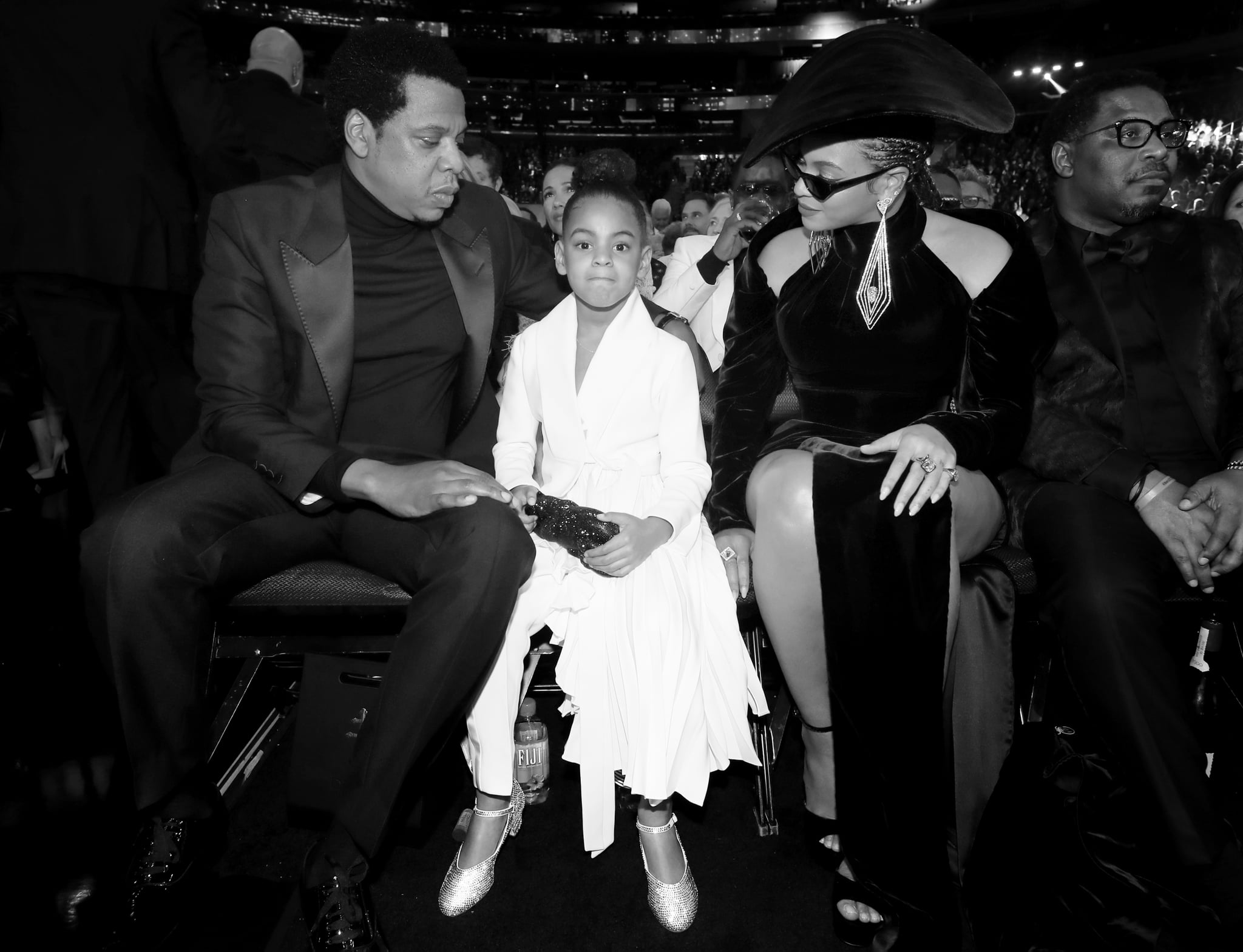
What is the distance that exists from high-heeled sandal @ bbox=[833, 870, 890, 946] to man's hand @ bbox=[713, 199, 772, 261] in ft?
6.51

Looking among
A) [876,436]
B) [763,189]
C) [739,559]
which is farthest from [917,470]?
[763,189]

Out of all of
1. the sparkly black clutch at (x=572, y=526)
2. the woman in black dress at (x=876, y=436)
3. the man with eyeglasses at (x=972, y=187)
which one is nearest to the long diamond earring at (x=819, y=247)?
the woman in black dress at (x=876, y=436)

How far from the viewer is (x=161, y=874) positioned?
1718mm

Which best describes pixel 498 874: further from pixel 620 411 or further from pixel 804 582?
pixel 620 411

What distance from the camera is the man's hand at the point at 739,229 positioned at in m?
2.79

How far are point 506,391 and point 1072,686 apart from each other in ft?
5.26

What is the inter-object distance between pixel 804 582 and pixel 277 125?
3.19m

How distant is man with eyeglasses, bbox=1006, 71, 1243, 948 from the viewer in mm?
1769

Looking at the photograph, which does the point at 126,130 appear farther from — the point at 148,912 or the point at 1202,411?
the point at 1202,411

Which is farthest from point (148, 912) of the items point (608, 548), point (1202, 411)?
point (1202, 411)

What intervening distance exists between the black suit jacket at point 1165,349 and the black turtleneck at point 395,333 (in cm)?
166

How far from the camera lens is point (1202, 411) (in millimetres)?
2158

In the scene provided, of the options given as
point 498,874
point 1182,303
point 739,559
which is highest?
point 1182,303

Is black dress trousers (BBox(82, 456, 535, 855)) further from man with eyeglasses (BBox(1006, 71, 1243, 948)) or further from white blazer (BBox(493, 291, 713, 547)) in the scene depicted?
man with eyeglasses (BBox(1006, 71, 1243, 948))
